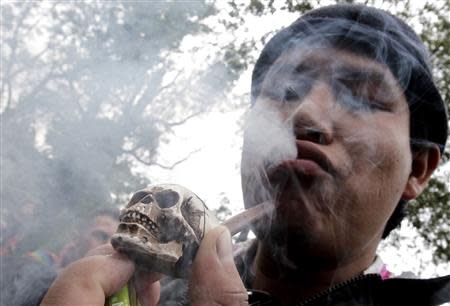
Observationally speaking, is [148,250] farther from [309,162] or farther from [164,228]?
[309,162]

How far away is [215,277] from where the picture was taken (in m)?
1.41

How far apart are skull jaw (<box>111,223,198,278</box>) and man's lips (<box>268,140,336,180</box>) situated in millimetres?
594

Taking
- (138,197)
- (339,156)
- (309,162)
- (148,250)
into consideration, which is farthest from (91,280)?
(339,156)

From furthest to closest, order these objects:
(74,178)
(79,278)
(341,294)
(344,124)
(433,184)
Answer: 1. (433,184)
2. (74,178)
3. (344,124)
4. (341,294)
5. (79,278)

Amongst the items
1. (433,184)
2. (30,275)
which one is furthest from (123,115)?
(433,184)

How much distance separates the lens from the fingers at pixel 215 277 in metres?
1.40

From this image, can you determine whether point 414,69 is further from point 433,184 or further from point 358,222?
point 433,184

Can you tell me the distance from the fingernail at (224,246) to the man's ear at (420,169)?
1.08 metres

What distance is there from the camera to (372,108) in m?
2.07

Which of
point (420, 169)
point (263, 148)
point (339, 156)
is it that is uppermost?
point (339, 156)

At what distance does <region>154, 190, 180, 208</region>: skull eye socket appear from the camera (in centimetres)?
152

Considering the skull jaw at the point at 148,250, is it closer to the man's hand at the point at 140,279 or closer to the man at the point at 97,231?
the man's hand at the point at 140,279

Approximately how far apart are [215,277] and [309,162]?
64 centimetres

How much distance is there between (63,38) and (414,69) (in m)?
2.26
